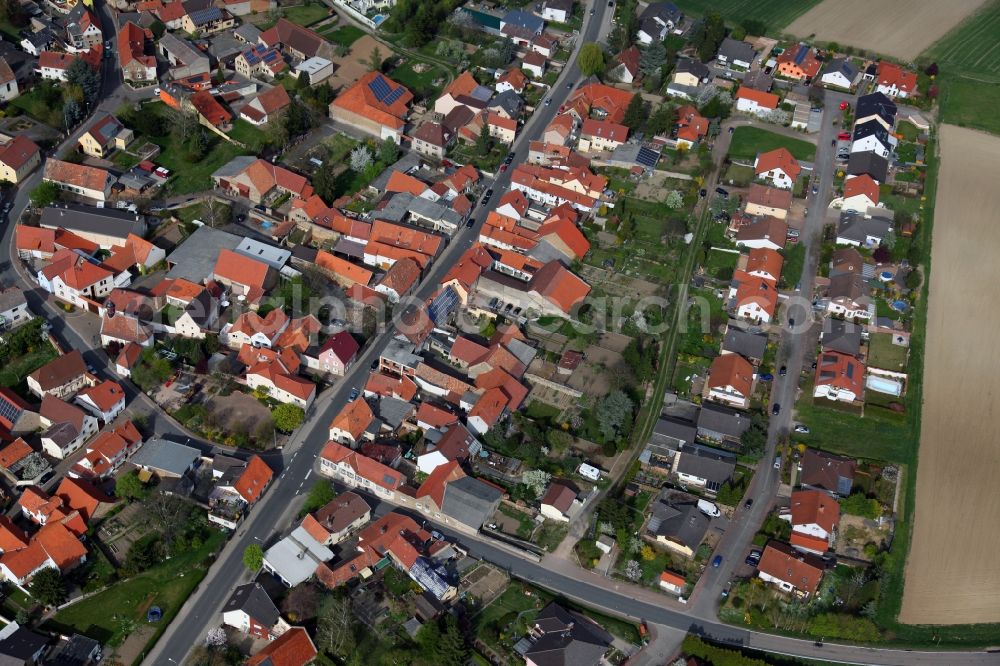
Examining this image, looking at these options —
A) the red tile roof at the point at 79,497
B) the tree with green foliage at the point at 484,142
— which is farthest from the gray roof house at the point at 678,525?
the tree with green foliage at the point at 484,142

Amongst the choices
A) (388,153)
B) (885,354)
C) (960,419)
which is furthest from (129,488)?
(960,419)

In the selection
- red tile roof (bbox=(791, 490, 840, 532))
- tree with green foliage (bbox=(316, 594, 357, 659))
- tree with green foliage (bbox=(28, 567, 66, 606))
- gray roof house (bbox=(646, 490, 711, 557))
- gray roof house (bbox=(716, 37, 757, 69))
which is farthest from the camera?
gray roof house (bbox=(716, 37, 757, 69))

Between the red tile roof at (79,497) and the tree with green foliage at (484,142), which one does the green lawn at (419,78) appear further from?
the red tile roof at (79,497)

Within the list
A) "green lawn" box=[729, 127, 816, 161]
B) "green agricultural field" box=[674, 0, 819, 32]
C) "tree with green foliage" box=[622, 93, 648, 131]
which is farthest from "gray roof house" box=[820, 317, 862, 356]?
"green agricultural field" box=[674, 0, 819, 32]

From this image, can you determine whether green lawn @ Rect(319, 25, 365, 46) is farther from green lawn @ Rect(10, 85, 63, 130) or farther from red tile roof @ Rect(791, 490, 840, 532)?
red tile roof @ Rect(791, 490, 840, 532)

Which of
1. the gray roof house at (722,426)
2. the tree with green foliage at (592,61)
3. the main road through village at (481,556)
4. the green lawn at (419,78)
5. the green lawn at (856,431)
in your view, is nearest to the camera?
the main road through village at (481,556)

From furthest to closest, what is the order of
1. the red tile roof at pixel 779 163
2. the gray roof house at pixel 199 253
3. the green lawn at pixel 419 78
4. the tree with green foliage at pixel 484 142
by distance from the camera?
the green lawn at pixel 419 78 < the tree with green foliage at pixel 484 142 < the red tile roof at pixel 779 163 < the gray roof house at pixel 199 253
